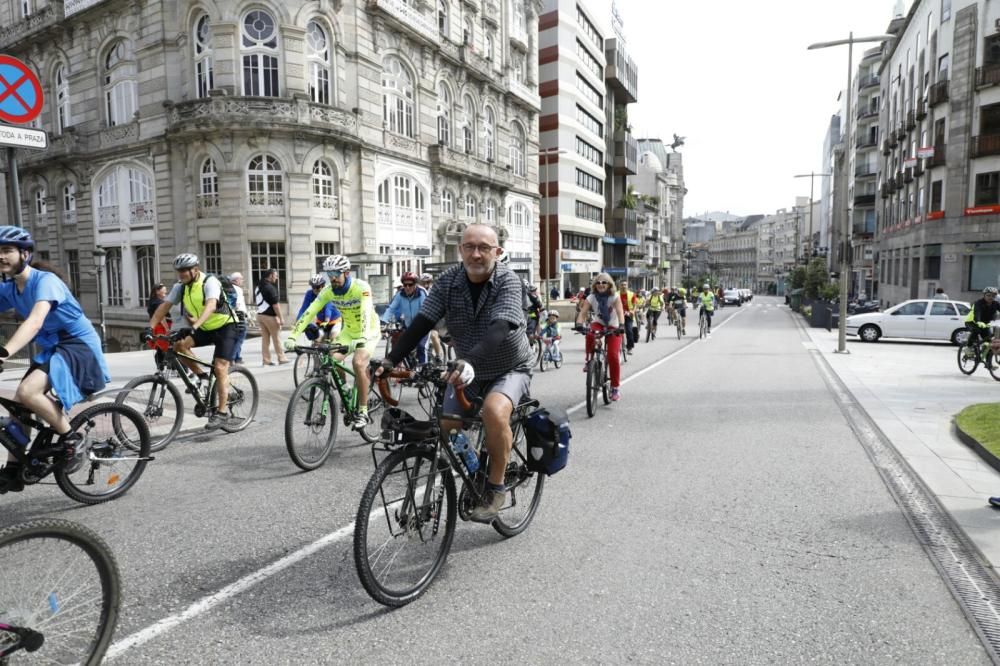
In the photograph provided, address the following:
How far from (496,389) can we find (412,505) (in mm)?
823

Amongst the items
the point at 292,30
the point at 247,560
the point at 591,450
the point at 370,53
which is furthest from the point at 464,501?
the point at 370,53

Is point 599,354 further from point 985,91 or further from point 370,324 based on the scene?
point 985,91

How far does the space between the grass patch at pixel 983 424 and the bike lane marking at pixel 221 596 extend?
6.18 metres

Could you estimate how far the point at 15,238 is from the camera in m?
4.27

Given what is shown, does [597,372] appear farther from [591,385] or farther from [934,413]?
[934,413]

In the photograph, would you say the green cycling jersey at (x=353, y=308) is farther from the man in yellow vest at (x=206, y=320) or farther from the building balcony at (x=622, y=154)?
the building balcony at (x=622, y=154)

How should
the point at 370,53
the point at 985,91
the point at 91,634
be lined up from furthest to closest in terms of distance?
the point at 985,91, the point at 370,53, the point at 91,634

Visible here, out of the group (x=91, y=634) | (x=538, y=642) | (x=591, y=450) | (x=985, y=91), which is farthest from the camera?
(x=985, y=91)

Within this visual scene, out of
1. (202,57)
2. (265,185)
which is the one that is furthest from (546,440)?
Result: (202,57)

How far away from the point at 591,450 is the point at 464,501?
318cm

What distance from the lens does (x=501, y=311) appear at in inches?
154

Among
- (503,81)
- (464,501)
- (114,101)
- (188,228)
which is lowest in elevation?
(464,501)

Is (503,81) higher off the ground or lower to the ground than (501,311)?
higher

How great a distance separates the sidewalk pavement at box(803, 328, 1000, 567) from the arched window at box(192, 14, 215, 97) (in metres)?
23.5
